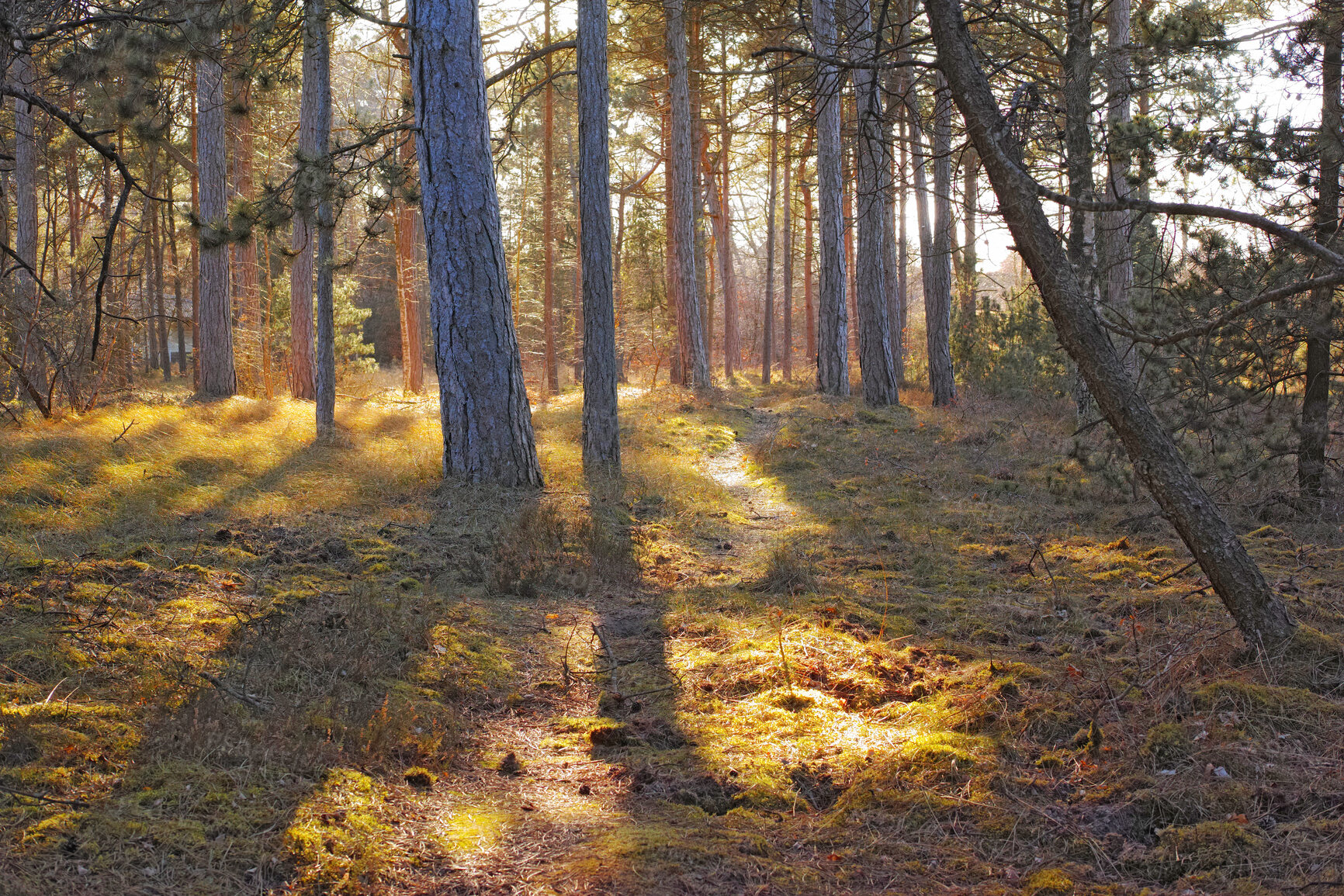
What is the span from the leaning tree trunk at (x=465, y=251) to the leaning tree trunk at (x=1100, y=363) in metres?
4.86

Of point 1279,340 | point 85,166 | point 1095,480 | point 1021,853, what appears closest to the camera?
point 1021,853

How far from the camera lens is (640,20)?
60.1 ft

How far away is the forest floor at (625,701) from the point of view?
8.70 feet

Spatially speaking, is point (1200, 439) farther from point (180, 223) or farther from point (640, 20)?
point (180, 223)

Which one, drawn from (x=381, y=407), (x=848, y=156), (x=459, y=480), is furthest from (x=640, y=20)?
(x=459, y=480)

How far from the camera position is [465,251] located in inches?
312

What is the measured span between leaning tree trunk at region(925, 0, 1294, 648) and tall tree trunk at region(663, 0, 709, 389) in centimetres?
1365

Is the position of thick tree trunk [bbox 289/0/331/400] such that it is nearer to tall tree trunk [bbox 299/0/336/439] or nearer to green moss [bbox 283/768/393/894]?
tall tree trunk [bbox 299/0/336/439]

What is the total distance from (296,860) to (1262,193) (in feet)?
23.1

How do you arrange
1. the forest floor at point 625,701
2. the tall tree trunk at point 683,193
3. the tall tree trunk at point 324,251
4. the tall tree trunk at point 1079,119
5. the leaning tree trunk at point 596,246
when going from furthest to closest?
the tall tree trunk at point 683,193 → the tall tree trunk at point 324,251 → the leaning tree trunk at point 596,246 → the tall tree trunk at point 1079,119 → the forest floor at point 625,701

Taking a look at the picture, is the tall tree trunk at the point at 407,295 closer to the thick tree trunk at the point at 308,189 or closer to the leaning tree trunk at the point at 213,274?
the thick tree trunk at the point at 308,189

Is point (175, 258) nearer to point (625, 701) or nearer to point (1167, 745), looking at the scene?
point (625, 701)

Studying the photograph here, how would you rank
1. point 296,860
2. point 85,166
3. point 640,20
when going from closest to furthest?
1. point 296,860
2. point 640,20
3. point 85,166

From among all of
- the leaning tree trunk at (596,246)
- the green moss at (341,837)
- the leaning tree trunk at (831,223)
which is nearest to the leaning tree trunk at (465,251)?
the leaning tree trunk at (596,246)
